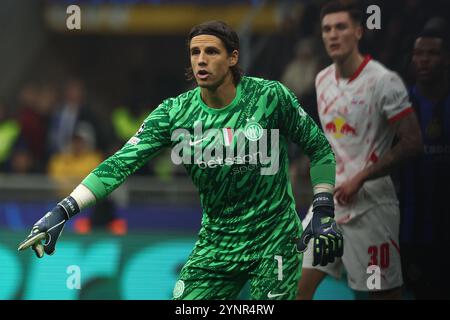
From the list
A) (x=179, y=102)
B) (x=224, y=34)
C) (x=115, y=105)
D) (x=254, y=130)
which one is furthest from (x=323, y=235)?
(x=115, y=105)

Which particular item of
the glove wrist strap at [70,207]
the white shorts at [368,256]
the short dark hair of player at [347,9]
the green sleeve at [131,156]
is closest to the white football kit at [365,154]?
the white shorts at [368,256]

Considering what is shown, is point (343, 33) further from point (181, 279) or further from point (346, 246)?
point (181, 279)

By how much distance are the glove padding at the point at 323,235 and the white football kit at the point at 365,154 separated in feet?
3.45

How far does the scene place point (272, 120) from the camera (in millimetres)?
6020

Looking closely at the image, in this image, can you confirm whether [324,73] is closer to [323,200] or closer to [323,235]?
[323,200]

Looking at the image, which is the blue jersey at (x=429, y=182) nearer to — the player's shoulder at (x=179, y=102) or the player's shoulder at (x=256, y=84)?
the player's shoulder at (x=256, y=84)

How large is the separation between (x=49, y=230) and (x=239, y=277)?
1052 millimetres

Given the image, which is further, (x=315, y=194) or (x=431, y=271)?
(x=431, y=271)

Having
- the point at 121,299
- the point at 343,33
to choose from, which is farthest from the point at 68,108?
the point at 343,33

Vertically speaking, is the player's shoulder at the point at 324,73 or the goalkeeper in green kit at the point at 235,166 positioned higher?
the player's shoulder at the point at 324,73

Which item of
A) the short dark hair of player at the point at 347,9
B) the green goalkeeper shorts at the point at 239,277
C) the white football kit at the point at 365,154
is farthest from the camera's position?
the short dark hair of player at the point at 347,9

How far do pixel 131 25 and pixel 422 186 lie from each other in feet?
8.59

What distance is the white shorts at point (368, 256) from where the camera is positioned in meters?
7.07

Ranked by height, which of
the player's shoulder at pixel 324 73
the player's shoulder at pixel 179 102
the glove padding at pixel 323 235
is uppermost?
the player's shoulder at pixel 324 73
